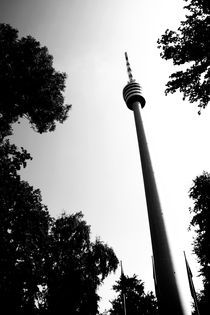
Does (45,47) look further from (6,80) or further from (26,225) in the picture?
(26,225)

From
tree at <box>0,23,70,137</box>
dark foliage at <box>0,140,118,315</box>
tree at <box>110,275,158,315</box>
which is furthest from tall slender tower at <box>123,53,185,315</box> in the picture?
tree at <box>110,275,158,315</box>

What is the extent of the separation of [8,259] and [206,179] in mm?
25072

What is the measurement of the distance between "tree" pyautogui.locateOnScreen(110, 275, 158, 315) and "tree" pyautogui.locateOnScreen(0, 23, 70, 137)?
37702 millimetres

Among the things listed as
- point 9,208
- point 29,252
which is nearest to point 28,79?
point 9,208

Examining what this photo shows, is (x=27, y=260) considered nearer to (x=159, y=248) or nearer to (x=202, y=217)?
(x=159, y=248)

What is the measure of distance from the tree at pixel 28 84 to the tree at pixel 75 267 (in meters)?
12.2

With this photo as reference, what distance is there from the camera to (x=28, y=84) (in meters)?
19.2

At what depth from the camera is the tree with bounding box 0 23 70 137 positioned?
18109 millimetres

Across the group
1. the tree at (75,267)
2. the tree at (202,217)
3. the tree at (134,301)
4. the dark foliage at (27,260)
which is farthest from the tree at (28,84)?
the tree at (134,301)

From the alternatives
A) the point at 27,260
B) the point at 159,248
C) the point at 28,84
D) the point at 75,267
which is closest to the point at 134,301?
the point at 75,267

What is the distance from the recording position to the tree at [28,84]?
1811cm

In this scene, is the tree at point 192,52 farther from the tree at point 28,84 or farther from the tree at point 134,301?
the tree at point 134,301

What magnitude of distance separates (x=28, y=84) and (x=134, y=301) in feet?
147

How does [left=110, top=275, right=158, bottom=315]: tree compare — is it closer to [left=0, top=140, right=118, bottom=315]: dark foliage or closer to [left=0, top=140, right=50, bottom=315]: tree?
[left=0, top=140, right=118, bottom=315]: dark foliage
